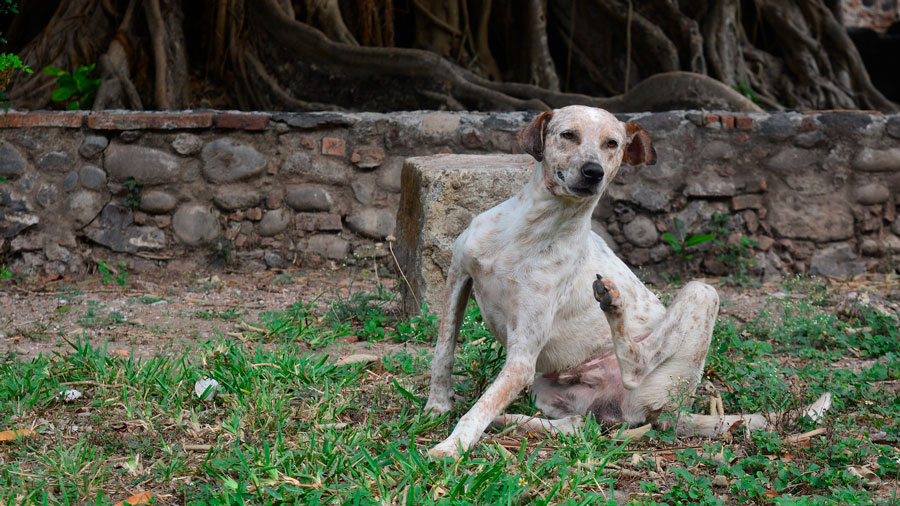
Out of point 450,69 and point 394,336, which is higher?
point 450,69

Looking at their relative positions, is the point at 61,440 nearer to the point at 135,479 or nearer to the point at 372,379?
the point at 135,479

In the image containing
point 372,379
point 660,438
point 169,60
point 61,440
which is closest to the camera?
point 61,440

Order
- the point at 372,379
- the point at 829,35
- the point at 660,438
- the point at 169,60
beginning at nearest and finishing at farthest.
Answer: the point at 660,438 → the point at 372,379 → the point at 169,60 → the point at 829,35

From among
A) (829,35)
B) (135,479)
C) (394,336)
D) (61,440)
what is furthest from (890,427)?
(829,35)

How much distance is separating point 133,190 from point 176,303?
123 cm

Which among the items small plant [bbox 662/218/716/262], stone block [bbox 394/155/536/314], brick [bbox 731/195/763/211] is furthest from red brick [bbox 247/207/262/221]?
brick [bbox 731/195/763/211]

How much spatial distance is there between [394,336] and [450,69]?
4.02 meters

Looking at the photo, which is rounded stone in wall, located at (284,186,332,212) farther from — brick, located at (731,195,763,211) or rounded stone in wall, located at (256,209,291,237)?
brick, located at (731,195,763,211)

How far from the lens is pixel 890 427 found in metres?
2.97

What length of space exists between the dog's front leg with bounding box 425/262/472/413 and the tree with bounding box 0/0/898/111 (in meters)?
4.46

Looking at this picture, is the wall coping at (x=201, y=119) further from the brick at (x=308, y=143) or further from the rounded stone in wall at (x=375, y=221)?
the rounded stone in wall at (x=375, y=221)

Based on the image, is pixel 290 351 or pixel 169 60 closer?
pixel 290 351

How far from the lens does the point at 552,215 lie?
9.01ft

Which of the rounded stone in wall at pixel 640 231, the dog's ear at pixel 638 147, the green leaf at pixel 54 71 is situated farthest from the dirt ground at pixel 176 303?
the green leaf at pixel 54 71
